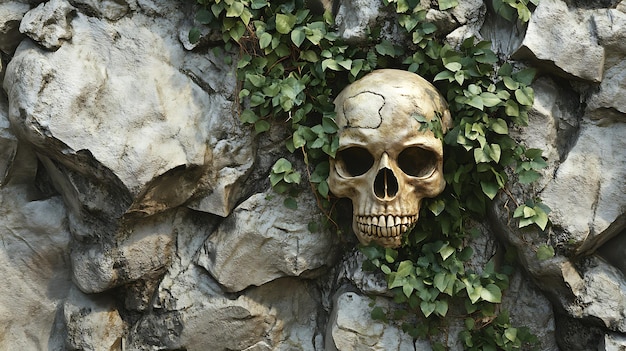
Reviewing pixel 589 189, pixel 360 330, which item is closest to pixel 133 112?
pixel 360 330

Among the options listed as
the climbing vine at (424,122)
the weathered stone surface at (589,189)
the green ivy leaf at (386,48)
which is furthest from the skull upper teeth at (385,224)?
the green ivy leaf at (386,48)

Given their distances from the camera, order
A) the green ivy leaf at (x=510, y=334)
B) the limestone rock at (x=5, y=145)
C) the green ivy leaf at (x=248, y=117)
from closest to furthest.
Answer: the green ivy leaf at (x=510, y=334)
the green ivy leaf at (x=248, y=117)
the limestone rock at (x=5, y=145)

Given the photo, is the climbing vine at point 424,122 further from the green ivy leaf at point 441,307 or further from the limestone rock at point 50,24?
the limestone rock at point 50,24

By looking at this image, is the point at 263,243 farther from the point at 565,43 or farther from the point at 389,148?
the point at 565,43

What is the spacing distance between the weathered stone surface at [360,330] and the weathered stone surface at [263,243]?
0.72 ft

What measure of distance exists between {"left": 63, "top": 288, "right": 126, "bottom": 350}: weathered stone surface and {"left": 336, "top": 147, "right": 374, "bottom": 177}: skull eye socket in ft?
3.63

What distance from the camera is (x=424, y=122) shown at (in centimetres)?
240

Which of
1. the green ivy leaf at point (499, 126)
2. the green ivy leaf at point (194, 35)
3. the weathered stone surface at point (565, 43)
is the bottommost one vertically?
the green ivy leaf at point (499, 126)

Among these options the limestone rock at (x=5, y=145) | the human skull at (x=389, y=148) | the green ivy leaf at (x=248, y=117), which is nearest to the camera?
the human skull at (x=389, y=148)

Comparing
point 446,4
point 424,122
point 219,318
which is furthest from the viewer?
point 219,318

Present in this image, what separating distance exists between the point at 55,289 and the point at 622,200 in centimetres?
220

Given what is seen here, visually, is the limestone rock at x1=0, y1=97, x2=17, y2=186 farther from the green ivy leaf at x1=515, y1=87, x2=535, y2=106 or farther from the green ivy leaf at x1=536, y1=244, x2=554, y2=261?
the green ivy leaf at x1=536, y1=244, x2=554, y2=261

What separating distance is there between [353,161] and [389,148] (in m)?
0.23

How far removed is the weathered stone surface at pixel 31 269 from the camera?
282 centimetres
